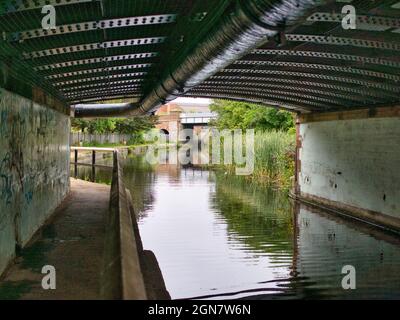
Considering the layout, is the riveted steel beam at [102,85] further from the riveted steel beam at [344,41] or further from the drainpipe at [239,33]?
the riveted steel beam at [344,41]

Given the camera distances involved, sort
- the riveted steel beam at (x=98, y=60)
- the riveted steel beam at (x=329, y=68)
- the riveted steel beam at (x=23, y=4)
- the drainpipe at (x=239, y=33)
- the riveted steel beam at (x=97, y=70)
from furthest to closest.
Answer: the riveted steel beam at (x=97, y=70) → the riveted steel beam at (x=329, y=68) → the riveted steel beam at (x=98, y=60) → the riveted steel beam at (x=23, y=4) → the drainpipe at (x=239, y=33)

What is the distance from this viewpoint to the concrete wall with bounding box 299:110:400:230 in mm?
12898

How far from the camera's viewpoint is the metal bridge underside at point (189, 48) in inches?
246

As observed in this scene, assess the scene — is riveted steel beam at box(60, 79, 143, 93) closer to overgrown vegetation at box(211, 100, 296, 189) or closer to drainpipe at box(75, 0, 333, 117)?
drainpipe at box(75, 0, 333, 117)

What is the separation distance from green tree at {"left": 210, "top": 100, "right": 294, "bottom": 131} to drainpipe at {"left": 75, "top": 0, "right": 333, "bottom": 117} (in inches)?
889

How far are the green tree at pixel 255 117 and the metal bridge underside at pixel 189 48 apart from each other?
1732 cm

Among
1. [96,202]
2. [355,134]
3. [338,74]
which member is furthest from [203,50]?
[355,134]

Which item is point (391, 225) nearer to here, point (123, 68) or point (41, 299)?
point (123, 68)

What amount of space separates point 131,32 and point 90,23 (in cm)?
120

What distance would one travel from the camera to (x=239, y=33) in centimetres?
550

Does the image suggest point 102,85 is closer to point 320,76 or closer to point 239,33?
point 320,76

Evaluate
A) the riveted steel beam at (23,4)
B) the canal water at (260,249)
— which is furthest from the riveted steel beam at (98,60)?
the canal water at (260,249)

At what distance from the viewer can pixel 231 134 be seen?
37.2 metres

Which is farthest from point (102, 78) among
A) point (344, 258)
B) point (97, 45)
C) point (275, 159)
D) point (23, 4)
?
point (275, 159)
